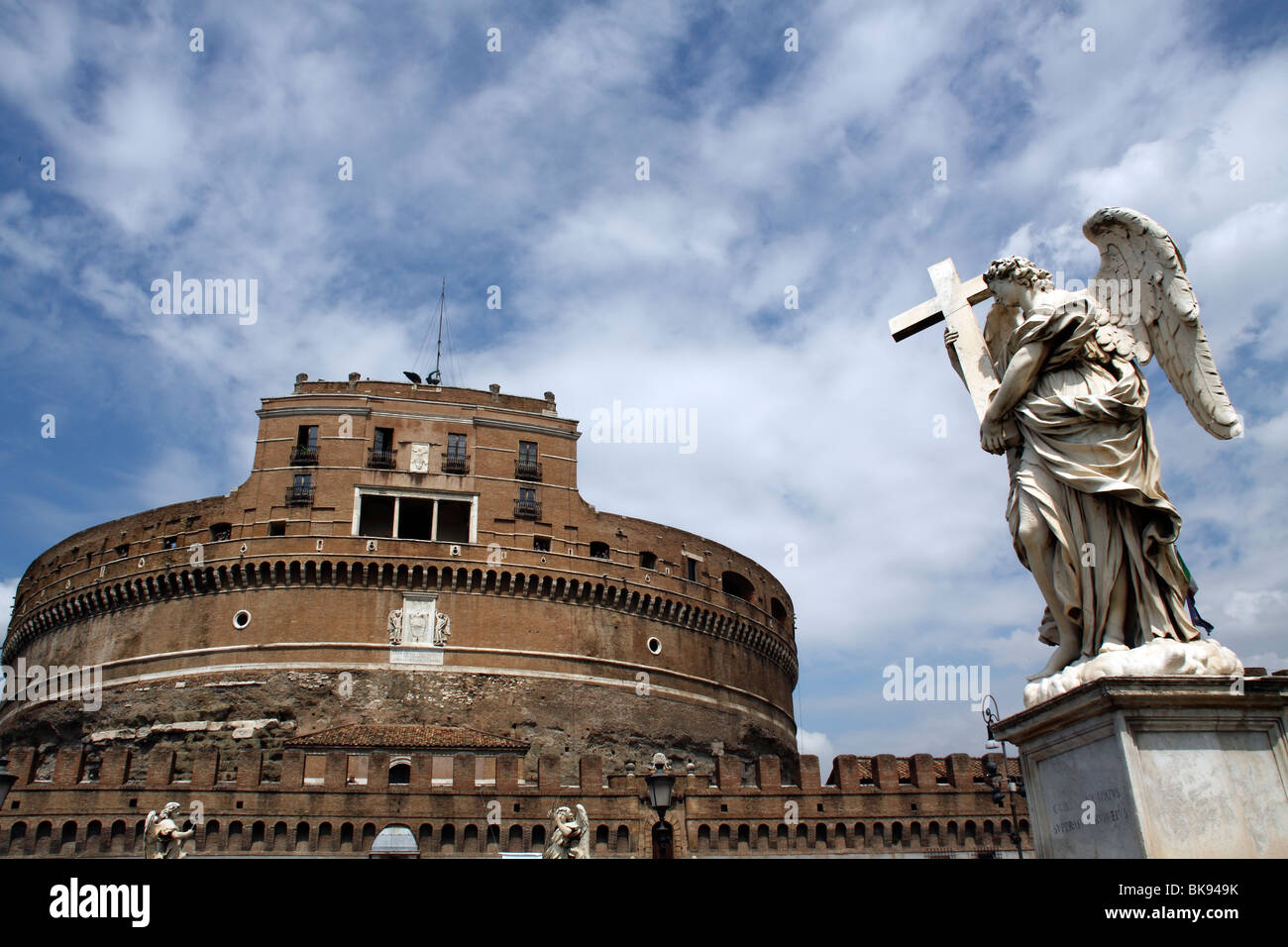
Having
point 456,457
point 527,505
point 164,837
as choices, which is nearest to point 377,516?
point 456,457

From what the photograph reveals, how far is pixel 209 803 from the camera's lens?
84.7 feet

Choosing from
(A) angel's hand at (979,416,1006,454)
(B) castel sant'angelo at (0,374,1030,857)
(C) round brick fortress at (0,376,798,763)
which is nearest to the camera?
(A) angel's hand at (979,416,1006,454)

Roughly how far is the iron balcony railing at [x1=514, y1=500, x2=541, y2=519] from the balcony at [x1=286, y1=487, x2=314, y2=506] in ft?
25.2

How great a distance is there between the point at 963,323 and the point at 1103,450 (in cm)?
134

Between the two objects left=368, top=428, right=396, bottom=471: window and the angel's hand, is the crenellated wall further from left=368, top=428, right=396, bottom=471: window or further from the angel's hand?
the angel's hand

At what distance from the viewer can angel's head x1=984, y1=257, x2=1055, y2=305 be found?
15.2 feet

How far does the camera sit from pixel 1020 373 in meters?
4.41

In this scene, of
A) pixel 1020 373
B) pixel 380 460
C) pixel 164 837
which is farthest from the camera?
pixel 380 460

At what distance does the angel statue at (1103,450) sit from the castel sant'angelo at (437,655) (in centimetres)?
2437

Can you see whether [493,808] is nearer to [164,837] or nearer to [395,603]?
[395,603]

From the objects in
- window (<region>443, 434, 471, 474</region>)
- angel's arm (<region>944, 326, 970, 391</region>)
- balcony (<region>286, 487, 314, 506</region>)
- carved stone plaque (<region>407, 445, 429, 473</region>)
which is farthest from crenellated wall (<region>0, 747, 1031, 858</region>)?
angel's arm (<region>944, 326, 970, 391</region>)

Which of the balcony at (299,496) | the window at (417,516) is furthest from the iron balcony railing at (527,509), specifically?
the balcony at (299,496)
